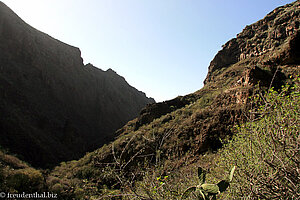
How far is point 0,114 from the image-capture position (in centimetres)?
1622

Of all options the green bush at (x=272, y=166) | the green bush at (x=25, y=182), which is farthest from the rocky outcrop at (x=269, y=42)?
the green bush at (x=25, y=182)

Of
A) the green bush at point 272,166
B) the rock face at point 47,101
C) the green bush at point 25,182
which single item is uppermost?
the rock face at point 47,101

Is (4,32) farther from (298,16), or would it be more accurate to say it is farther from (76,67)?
(298,16)

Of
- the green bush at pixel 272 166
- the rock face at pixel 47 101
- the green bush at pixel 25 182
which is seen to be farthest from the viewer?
the rock face at pixel 47 101

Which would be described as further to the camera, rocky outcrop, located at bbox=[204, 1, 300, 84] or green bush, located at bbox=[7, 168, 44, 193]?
rocky outcrop, located at bbox=[204, 1, 300, 84]

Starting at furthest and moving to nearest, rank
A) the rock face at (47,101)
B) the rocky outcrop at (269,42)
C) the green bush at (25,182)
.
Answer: the rock face at (47,101), the rocky outcrop at (269,42), the green bush at (25,182)

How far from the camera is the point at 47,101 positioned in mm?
27672

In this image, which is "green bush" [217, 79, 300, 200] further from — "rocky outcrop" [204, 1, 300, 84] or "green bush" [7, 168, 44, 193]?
"rocky outcrop" [204, 1, 300, 84]

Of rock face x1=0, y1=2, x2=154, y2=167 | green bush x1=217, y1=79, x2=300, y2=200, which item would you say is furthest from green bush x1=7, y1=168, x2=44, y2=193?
rock face x1=0, y1=2, x2=154, y2=167

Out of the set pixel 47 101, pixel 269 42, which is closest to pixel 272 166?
pixel 269 42

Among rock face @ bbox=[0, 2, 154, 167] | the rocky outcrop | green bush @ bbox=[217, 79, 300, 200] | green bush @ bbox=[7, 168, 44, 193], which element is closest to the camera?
green bush @ bbox=[217, 79, 300, 200]

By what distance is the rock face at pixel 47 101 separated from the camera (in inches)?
666

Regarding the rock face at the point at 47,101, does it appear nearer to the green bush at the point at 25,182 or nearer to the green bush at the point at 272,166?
the green bush at the point at 25,182

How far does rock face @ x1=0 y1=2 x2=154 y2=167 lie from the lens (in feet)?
55.5
